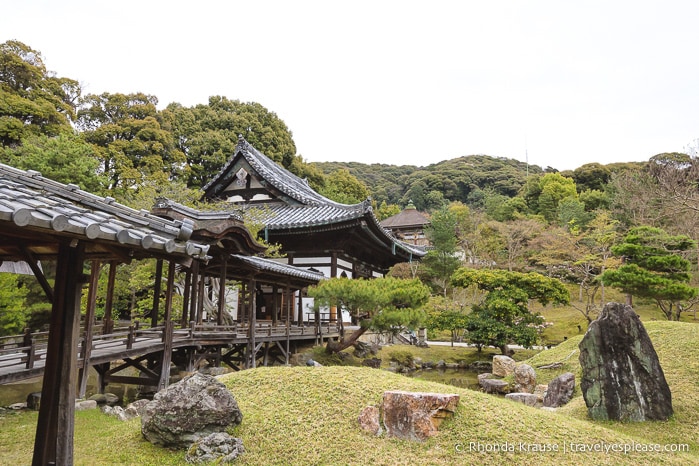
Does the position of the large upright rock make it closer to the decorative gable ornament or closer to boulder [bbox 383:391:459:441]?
boulder [bbox 383:391:459:441]

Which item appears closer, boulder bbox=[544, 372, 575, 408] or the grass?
the grass

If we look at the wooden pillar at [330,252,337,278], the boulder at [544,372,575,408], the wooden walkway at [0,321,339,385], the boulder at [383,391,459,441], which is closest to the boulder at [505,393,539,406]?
the boulder at [544,372,575,408]

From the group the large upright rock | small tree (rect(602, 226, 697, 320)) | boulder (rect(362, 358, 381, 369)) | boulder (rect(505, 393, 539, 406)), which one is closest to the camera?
the large upright rock

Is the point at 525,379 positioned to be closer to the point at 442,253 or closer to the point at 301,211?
the point at 301,211

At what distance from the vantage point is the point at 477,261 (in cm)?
3678

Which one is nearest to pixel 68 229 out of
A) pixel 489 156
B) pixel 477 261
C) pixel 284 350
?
pixel 284 350

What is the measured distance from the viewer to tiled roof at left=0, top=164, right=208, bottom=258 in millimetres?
2650

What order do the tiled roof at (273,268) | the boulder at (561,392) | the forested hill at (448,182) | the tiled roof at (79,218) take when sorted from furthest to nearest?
the forested hill at (448,182), the tiled roof at (273,268), the boulder at (561,392), the tiled roof at (79,218)

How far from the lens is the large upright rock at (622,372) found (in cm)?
748

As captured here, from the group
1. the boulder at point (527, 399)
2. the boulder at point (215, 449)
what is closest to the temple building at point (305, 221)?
the boulder at point (527, 399)

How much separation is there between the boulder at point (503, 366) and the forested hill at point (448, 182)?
51.8 metres

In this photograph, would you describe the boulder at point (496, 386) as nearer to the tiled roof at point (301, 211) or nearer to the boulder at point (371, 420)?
the tiled roof at point (301, 211)

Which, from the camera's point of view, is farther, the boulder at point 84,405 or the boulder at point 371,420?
the boulder at point 84,405

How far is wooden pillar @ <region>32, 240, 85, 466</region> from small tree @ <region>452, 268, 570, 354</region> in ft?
55.1
